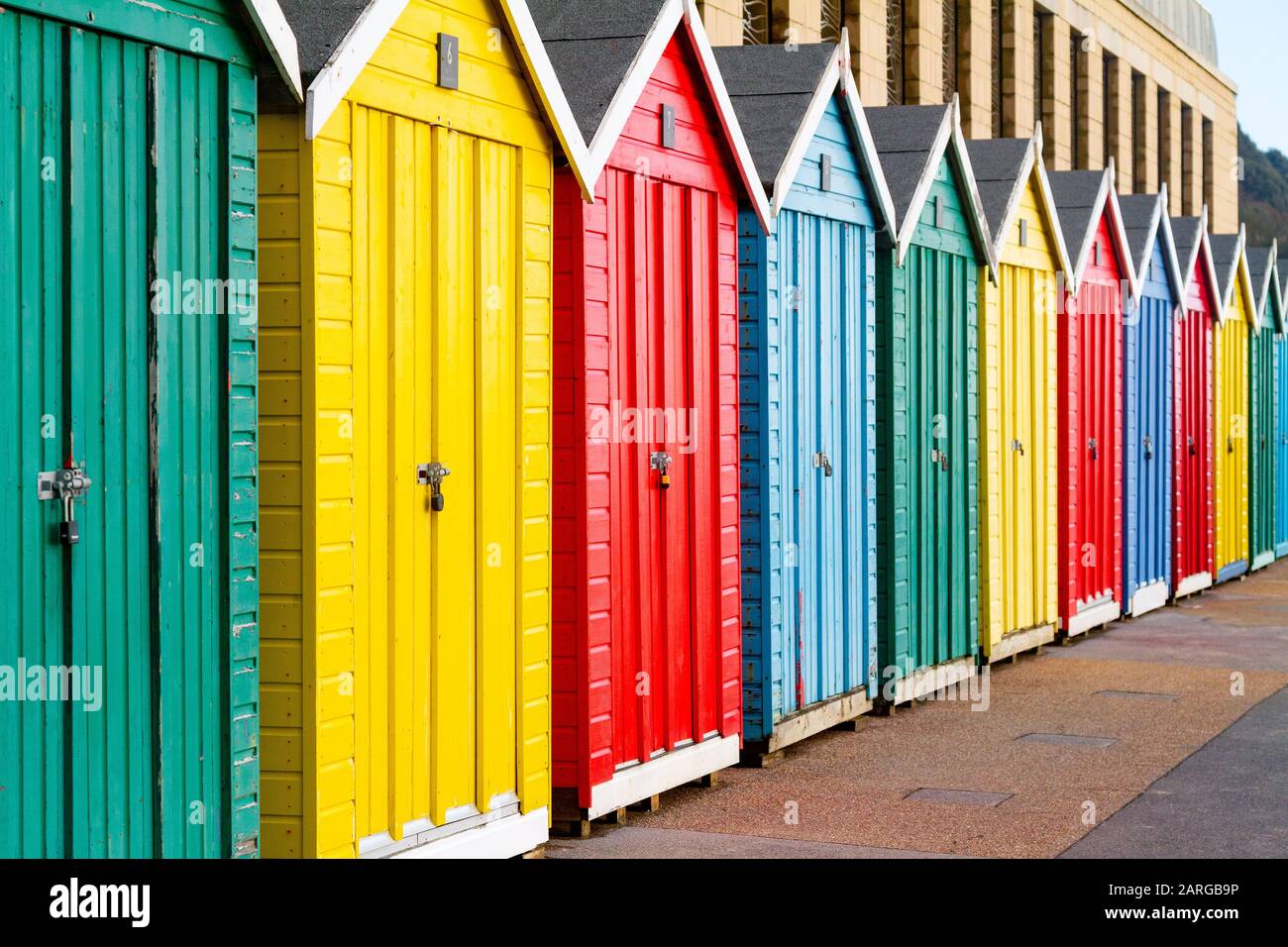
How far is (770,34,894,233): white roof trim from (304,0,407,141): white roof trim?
3482 mm

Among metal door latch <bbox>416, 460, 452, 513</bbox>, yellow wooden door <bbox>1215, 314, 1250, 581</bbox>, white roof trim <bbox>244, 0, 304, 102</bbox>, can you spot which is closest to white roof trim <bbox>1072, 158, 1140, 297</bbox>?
yellow wooden door <bbox>1215, 314, 1250, 581</bbox>

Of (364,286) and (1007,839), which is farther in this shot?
(1007,839)

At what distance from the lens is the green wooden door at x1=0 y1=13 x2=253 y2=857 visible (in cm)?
488

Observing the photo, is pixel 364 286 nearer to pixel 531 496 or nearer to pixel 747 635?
pixel 531 496

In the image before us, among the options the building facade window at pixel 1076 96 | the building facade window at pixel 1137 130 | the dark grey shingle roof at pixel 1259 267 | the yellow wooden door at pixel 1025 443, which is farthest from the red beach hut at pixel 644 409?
the building facade window at pixel 1137 130

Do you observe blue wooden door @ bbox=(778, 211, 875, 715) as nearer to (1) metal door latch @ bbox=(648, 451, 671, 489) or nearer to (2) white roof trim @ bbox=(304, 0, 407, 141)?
(1) metal door latch @ bbox=(648, 451, 671, 489)

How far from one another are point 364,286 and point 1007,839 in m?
3.55

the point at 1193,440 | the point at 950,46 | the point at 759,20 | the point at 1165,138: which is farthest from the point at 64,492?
the point at 1165,138

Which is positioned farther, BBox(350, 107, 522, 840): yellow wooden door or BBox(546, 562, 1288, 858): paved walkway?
BBox(546, 562, 1288, 858): paved walkway

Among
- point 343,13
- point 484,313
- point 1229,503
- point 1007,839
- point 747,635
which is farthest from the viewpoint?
point 1229,503

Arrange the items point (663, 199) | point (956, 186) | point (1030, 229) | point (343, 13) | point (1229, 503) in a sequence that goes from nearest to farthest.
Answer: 1. point (343, 13)
2. point (663, 199)
3. point (956, 186)
4. point (1030, 229)
5. point (1229, 503)

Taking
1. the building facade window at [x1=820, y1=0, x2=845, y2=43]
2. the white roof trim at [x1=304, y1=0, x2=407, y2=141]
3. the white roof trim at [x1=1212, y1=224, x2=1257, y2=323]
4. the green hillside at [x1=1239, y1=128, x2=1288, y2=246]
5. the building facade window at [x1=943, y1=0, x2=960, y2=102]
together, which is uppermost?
the green hillside at [x1=1239, y1=128, x2=1288, y2=246]

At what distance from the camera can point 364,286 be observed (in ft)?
20.4
